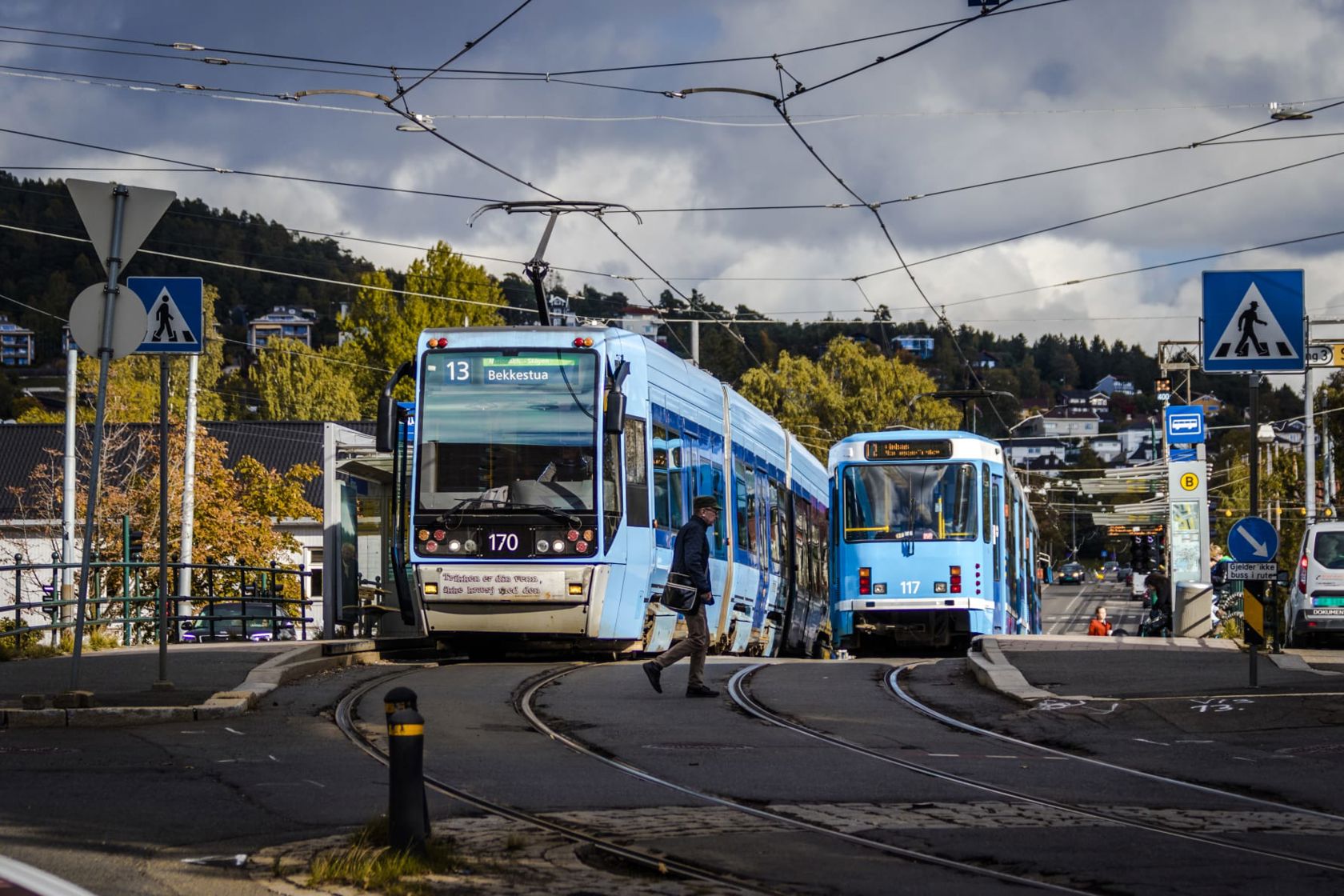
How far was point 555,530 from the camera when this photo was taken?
1738 cm

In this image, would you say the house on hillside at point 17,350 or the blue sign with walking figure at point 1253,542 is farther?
the house on hillside at point 17,350

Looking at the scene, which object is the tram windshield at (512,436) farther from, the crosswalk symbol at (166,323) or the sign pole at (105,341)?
the sign pole at (105,341)

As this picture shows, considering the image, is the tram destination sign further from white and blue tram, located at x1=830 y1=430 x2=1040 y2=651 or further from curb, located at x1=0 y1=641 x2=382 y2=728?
curb, located at x1=0 y1=641 x2=382 y2=728

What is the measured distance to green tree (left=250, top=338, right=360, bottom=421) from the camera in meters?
83.6

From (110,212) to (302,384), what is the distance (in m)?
73.4

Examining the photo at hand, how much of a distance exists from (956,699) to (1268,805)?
567 cm

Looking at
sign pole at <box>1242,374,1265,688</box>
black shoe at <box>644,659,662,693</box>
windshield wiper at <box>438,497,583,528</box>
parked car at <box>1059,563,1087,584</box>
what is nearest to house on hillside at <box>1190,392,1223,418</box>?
parked car at <box>1059,563,1087,584</box>

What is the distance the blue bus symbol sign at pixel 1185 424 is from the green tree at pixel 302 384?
5228 centimetres

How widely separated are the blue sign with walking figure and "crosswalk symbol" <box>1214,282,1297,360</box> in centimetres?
144

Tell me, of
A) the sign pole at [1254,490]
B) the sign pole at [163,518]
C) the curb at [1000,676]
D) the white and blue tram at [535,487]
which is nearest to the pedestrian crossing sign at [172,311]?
the sign pole at [163,518]

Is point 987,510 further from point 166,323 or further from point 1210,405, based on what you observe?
point 1210,405

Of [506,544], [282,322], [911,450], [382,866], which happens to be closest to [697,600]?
[506,544]

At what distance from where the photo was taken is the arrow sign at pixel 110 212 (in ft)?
41.3

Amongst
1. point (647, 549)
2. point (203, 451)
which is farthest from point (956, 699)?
point (203, 451)
